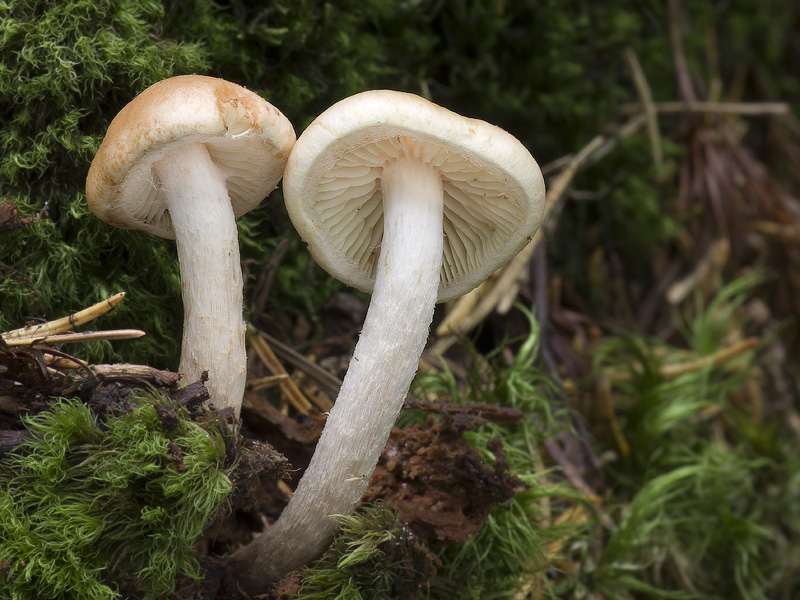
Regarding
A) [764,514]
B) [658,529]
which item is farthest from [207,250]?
[764,514]

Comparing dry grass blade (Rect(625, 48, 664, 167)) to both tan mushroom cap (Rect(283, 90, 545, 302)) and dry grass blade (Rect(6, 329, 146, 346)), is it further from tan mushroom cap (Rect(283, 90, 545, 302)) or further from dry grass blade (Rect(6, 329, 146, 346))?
dry grass blade (Rect(6, 329, 146, 346))

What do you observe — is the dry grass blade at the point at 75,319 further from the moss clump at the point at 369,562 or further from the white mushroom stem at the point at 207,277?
the moss clump at the point at 369,562

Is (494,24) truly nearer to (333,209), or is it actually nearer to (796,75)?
(333,209)

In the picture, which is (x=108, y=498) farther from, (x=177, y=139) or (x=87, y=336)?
(x=177, y=139)

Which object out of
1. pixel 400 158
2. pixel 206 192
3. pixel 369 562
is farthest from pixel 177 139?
pixel 369 562

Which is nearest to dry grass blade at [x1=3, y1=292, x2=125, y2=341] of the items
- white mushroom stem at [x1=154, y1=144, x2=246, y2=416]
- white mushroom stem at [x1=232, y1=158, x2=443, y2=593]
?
white mushroom stem at [x1=154, y1=144, x2=246, y2=416]
